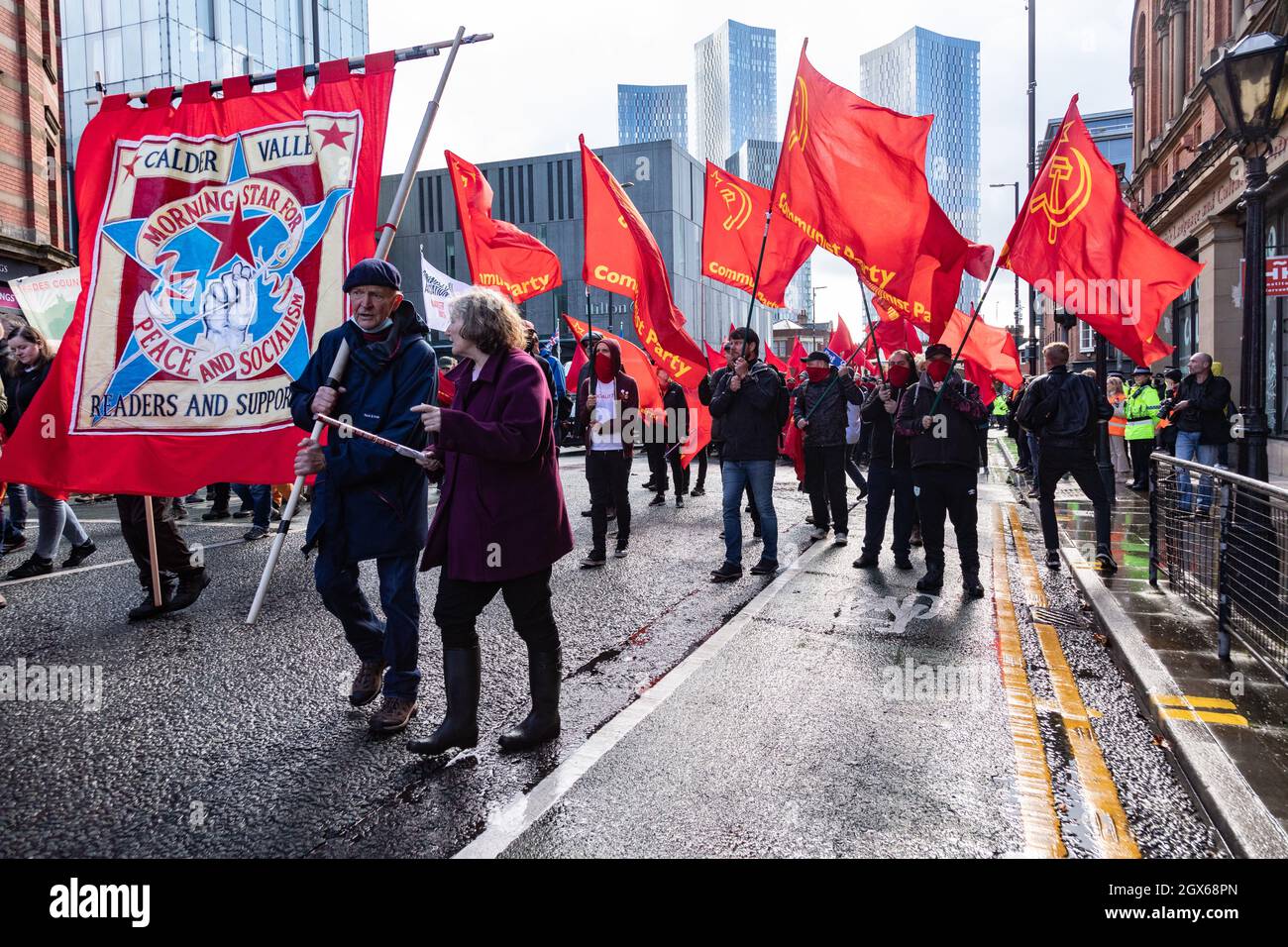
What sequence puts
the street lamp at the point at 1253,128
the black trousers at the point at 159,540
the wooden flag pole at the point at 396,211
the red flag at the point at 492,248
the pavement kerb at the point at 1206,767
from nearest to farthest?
the pavement kerb at the point at 1206,767 → the wooden flag pole at the point at 396,211 → the black trousers at the point at 159,540 → the street lamp at the point at 1253,128 → the red flag at the point at 492,248

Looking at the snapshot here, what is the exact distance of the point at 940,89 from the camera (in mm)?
87250

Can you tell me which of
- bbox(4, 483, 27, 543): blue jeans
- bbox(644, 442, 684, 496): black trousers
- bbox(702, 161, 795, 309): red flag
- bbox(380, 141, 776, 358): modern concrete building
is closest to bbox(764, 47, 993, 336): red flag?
bbox(702, 161, 795, 309): red flag

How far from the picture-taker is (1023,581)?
7.53 metres

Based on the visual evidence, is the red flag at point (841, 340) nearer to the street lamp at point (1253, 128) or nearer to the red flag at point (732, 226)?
the red flag at point (732, 226)

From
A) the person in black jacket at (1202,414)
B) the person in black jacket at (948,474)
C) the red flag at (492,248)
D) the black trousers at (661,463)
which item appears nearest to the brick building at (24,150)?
the red flag at (492,248)

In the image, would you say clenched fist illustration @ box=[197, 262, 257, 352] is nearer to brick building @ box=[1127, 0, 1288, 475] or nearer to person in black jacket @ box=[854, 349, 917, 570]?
person in black jacket @ box=[854, 349, 917, 570]

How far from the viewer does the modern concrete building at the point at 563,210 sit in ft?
207


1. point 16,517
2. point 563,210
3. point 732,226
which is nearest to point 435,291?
point 732,226

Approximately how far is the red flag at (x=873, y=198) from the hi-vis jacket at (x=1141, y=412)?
8.23 metres

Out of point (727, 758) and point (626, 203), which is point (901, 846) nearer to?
point (727, 758)

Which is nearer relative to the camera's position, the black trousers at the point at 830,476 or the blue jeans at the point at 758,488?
the blue jeans at the point at 758,488

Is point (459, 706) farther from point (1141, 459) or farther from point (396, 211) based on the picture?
point (1141, 459)

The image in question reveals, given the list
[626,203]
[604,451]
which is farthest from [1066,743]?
[626,203]

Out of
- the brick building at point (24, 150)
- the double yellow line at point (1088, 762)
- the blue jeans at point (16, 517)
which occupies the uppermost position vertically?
the brick building at point (24, 150)
